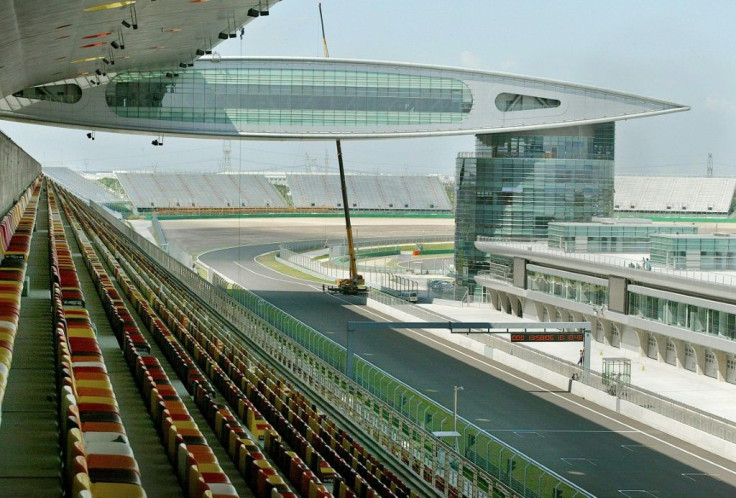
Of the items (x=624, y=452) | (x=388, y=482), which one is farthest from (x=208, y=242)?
(x=388, y=482)

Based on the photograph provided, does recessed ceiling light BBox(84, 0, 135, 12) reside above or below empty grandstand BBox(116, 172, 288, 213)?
above

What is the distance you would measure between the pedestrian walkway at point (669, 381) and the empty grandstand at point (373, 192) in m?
80.7

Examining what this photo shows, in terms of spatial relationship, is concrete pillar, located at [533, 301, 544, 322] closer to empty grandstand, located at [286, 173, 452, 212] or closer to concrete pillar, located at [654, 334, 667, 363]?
concrete pillar, located at [654, 334, 667, 363]

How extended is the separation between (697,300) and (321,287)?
23.6 meters

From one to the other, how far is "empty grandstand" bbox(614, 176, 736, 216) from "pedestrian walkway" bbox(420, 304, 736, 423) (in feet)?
232

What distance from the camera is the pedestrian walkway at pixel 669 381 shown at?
26703mm

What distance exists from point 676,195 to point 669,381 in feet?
258

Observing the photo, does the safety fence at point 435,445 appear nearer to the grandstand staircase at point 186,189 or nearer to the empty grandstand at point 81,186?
the empty grandstand at point 81,186

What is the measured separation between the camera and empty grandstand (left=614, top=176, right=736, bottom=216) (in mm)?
104750

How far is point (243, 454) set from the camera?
304 inches

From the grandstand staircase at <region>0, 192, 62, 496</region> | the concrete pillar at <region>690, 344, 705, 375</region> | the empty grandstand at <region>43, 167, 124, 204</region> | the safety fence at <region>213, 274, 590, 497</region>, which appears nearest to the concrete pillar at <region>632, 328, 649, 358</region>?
the concrete pillar at <region>690, 344, 705, 375</region>

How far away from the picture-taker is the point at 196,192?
114 m

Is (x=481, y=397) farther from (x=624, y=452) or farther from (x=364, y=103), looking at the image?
(x=364, y=103)

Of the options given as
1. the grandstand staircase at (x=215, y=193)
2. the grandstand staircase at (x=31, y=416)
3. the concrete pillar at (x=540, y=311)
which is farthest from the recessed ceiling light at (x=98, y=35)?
the grandstand staircase at (x=215, y=193)
